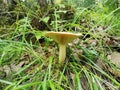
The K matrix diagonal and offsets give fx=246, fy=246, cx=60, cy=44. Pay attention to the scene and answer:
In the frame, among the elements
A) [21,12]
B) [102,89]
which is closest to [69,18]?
[21,12]

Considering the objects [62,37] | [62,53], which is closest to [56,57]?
[62,53]

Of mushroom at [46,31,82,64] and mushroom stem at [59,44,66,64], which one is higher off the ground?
mushroom at [46,31,82,64]

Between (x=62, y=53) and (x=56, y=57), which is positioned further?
(x=56, y=57)

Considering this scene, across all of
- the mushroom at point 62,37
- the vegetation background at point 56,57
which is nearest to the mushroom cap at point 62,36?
the mushroom at point 62,37

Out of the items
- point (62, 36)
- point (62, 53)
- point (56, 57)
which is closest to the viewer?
point (62, 36)

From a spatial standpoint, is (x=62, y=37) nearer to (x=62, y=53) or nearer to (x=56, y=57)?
(x=62, y=53)

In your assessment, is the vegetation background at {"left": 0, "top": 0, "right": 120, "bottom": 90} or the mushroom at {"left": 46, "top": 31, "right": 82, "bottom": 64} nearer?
the mushroom at {"left": 46, "top": 31, "right": 82, "bottom": 64}

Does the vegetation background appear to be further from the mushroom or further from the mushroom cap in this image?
the mushroom cap

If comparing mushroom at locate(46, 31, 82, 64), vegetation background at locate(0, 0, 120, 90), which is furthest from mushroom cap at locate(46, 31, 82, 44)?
vegetation background at locate(0, 0, 120, 90)

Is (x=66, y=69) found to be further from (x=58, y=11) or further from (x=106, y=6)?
(x=106, y=6)

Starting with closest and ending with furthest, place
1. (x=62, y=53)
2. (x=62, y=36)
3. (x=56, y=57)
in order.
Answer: (x=62, y=36)
(x=62, y=53)
(x=56, y=57)

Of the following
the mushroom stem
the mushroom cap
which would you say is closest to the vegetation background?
the mushroom stem

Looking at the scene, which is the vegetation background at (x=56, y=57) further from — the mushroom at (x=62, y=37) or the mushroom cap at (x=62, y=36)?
the mushroom cap at (x=62, y=36)
